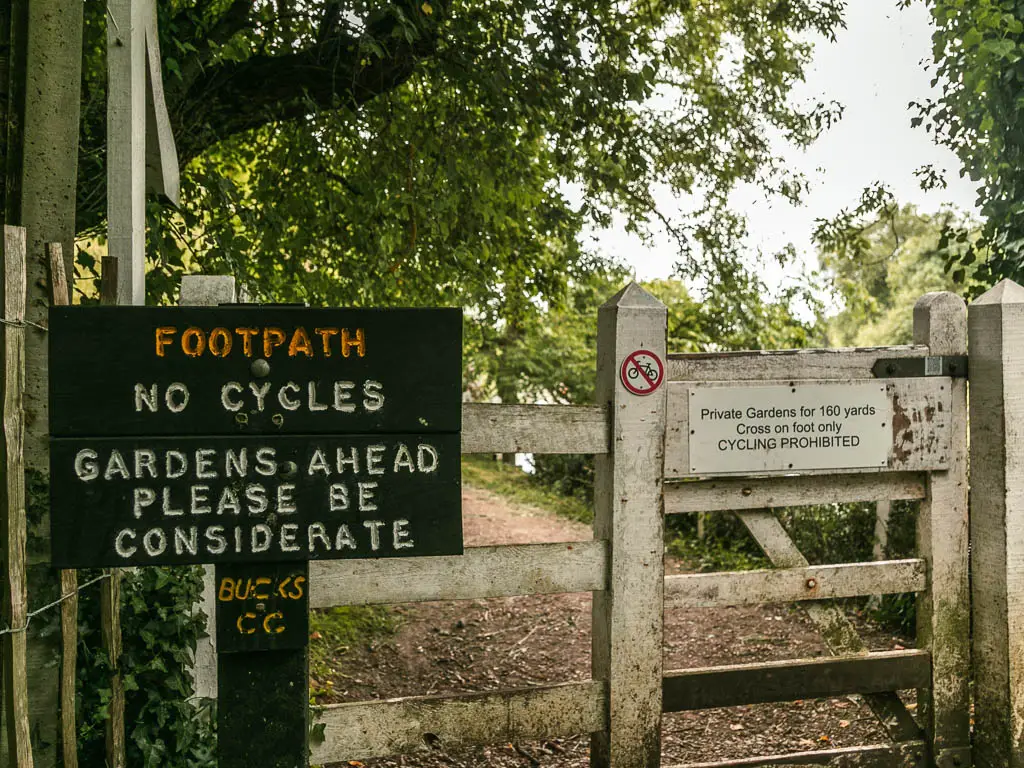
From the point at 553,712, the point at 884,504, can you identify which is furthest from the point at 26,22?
the point at 884,504

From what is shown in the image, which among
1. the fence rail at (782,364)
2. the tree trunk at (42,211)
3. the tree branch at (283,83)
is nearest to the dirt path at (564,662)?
the tree trunk at (42,211)

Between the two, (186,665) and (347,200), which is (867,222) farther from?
(186,665)

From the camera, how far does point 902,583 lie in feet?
12.4

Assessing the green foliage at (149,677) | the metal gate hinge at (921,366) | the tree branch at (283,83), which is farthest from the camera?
the tree branch at (283,83)

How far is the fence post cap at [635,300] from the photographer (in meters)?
3.38

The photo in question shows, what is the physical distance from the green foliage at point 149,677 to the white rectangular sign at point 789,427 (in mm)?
2096

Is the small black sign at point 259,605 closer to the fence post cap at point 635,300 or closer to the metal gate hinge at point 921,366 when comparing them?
the fence post cap at point 635,300

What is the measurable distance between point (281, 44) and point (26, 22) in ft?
14.0

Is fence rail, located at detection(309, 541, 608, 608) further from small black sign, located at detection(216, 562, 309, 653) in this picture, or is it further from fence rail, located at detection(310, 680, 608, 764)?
small black sign, located at detection(216, 562, 309, 653)

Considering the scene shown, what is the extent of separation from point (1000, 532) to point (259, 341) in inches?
133

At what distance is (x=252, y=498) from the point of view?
198 cm

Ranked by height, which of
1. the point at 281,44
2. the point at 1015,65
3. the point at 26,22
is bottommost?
the point at 26,22

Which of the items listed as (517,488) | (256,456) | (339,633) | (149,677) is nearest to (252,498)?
(256,456)

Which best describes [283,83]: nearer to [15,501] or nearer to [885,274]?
[15,501]
